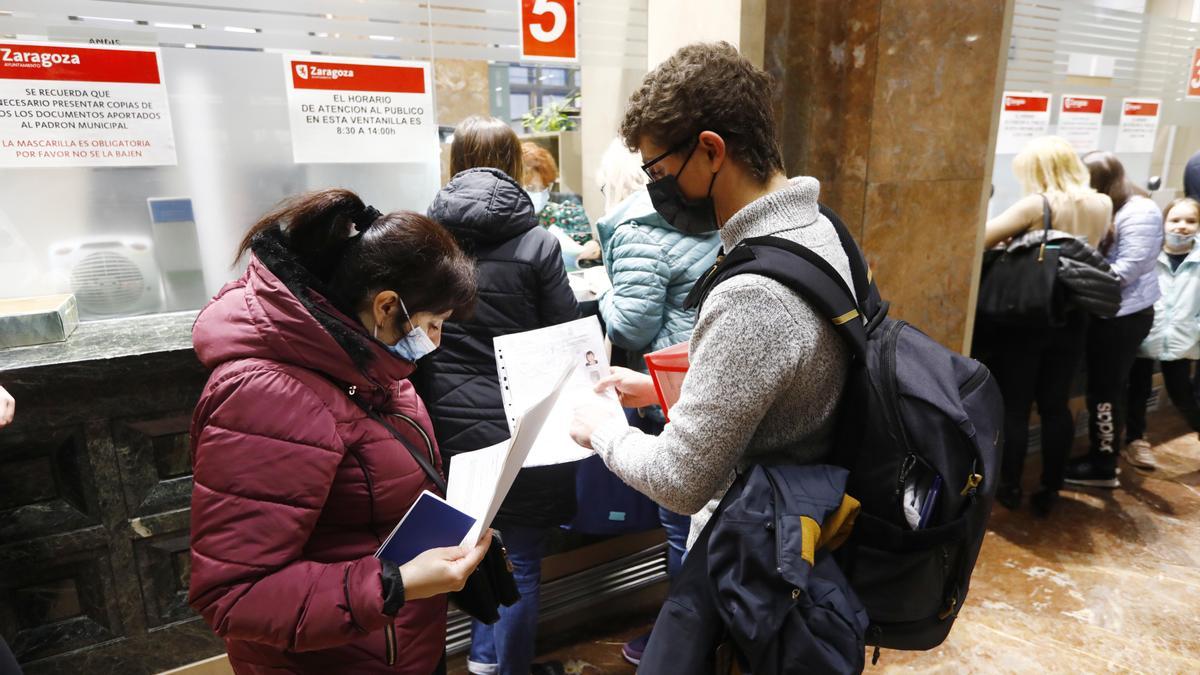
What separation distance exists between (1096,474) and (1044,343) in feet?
3.41

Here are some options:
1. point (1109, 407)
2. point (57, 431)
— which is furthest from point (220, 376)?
point (1109, 407)

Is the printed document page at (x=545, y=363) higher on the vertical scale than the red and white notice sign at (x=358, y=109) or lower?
lower

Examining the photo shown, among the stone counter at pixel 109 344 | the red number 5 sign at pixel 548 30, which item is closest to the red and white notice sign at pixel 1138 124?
the red number 5 sign at pixel 548 30

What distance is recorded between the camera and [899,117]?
262 cm

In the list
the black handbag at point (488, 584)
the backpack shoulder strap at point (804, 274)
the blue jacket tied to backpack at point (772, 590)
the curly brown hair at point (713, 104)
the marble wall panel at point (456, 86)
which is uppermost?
the marble wall panel at point (456, 86)

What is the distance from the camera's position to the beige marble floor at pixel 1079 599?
253 centimetres

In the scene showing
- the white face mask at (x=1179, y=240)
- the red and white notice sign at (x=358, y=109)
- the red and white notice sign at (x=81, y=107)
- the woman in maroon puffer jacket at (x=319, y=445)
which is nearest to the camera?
the woman in maroon puffer jacket at (x=319, y=445)

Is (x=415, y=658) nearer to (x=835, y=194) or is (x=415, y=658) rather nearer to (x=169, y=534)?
(x=169, y=534)

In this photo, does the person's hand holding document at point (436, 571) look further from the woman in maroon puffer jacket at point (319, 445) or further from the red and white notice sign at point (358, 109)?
the red and white notice sign at point (358, 109)

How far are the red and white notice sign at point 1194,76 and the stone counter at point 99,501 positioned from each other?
6.20 meters

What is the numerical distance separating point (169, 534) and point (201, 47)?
4.79ft

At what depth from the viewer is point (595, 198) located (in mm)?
3752

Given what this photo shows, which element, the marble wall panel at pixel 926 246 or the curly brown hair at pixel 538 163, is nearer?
the marble wall panel at pixel 926 246

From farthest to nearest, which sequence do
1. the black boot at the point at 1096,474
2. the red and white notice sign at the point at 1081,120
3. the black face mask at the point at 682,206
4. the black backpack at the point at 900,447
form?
1. the red and white notice sign at the point at 1081,120
2. the black boot at the point at 1096,474
3. the black face mask at the point at 682,206
4. the black backpack at the point at 900,447
